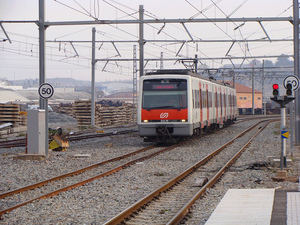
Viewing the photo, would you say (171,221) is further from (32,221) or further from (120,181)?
(120,181)

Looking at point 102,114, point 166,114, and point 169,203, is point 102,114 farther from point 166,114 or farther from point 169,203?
point 169,203

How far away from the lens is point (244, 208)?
8492 millimetres

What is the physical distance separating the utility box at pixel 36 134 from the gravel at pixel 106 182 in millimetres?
574

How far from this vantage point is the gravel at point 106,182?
8375 millimetres

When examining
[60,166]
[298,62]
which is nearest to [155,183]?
[60,166]

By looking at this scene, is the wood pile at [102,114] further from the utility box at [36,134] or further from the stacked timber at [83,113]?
the utility box at [36,134]

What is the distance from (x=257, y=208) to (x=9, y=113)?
102 ft

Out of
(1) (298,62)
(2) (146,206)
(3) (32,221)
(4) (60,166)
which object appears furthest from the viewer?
(1) (298,62)

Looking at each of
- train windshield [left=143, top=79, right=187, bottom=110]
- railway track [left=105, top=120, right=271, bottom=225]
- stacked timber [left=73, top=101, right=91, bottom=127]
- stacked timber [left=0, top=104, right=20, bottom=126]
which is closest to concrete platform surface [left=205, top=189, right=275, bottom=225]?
railway track [left=105, top=120, right=271, bottom=225]

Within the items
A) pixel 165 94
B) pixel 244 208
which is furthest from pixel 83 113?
pixel 244 208

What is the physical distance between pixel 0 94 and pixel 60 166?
7432cm

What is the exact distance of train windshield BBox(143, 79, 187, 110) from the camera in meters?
21.4

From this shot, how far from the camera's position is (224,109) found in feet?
114

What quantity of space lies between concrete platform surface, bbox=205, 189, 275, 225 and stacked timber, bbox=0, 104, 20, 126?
29003mm
